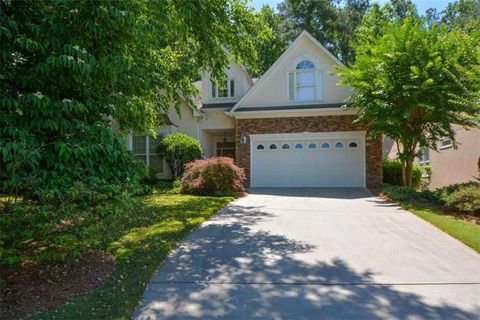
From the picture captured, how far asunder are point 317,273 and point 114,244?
3659 millimetres

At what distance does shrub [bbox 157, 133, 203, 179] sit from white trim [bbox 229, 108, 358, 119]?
2185mm

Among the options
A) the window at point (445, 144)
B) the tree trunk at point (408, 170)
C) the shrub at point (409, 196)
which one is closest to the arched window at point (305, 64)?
the tree trunk at point (408, 170)

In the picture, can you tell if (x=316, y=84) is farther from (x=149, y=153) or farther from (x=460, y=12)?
(x=460, y=12)

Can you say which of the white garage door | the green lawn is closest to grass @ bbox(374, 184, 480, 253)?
the green lawn

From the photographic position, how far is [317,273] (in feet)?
18.0

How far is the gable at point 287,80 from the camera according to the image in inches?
674

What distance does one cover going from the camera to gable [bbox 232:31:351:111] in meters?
17.1

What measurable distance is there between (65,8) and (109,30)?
520 mm

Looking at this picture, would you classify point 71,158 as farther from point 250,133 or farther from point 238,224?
point 250,133

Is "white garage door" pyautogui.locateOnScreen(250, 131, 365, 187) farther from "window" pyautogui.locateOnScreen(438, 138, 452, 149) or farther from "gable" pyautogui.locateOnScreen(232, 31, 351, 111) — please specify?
"window" pyautogui.locateOnScreen(438, 138, 452, 149)

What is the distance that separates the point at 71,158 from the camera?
172 inches

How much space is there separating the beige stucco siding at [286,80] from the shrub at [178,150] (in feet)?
9.22

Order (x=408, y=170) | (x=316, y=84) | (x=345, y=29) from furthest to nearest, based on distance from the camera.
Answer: (x=345, y=29) → (x=316, y=84) → (x=408, y=170)

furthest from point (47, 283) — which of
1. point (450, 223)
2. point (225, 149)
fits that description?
point (225, 149)
